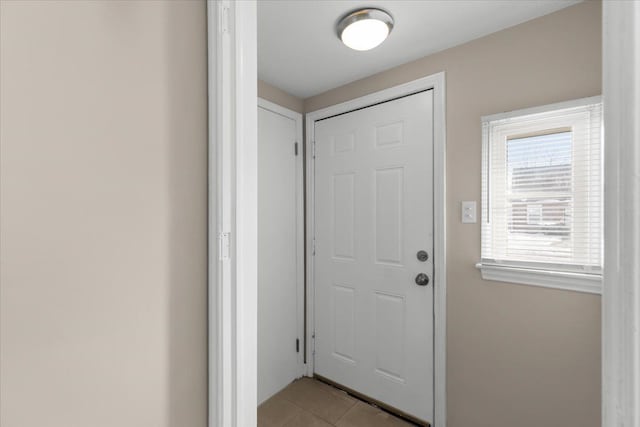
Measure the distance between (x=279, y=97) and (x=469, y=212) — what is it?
5.24 feet

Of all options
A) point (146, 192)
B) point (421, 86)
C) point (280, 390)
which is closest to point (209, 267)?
point (146, 192)

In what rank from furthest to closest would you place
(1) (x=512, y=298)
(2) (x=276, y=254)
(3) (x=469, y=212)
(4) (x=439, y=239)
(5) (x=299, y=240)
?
(5) (x=299, y=240)
(2) (x=276, y=254)
(4) (x=439, y=239)
(3) (x=469, y=212)
(1) (x=512, y=298)

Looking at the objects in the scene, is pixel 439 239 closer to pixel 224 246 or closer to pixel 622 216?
pixel 622 216

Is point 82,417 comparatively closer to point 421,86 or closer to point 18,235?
point 18,235

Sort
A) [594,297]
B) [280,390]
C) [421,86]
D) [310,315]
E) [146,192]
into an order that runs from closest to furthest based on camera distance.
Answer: [146,192] → [594,297] → [421,86] → [280,390] → [310,315]

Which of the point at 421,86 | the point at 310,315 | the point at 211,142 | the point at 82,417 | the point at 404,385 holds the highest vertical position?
the point at 421,86

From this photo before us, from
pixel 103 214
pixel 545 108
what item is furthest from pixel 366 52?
pixel 103 214

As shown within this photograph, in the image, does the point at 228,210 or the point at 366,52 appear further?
the point at 366,52

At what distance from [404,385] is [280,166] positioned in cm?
178

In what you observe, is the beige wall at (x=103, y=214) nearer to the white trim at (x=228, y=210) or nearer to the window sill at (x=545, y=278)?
the white trim at (x=228, y=210)

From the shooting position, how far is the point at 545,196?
146 centimetres

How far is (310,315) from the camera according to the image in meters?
2.42

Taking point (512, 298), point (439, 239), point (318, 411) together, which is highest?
point (439, 239)

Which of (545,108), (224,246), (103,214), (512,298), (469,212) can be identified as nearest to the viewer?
Result: (103,214)
